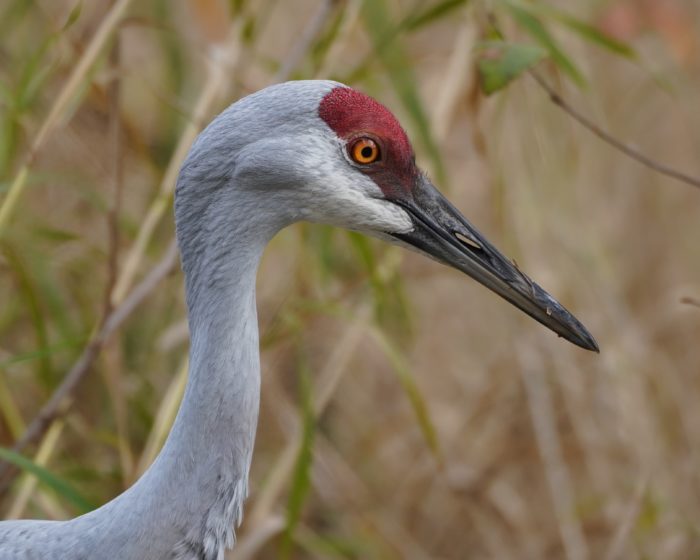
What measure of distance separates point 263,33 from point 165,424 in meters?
2.47

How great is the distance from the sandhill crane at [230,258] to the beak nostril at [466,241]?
111 millimetres

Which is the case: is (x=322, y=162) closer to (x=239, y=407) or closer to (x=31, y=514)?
(x=239, y=407)

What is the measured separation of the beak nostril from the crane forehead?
182mm

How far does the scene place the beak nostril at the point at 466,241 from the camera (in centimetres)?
171

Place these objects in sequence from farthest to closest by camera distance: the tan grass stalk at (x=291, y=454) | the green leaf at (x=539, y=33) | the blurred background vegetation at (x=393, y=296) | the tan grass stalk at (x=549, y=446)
→ the tan grass stalk at (x=549, y=446) → the tan grass stalk at (x=291, y=454) → the blurred background vegetation at (x=393, y=296) → the green leaf at (x=539, y=33)

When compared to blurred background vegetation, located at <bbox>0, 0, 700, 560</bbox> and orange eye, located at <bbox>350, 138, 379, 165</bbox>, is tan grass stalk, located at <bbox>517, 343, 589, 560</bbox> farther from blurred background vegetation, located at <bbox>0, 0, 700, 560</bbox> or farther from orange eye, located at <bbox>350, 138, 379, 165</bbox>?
orange eye, located at <bbox>350, 138, 379, 165</bbox>

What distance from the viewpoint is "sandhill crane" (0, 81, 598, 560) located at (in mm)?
1569

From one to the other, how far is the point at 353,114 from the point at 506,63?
418 millimetres

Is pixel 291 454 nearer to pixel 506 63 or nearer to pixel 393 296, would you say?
pixel 393 296

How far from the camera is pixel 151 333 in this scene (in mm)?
3113

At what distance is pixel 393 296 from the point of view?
297 centimetres

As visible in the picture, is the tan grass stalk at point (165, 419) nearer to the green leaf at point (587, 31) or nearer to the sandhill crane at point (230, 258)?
the sandhill crane at point (230, 258)

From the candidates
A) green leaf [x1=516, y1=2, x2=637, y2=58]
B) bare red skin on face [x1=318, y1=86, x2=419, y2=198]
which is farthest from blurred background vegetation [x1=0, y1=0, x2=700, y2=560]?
bare red skin on face [x1=318, y1=86, x2=419, y2=198]

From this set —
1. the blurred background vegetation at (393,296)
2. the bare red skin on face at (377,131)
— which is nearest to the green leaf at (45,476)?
the blurred background vegetation at (393,296)
